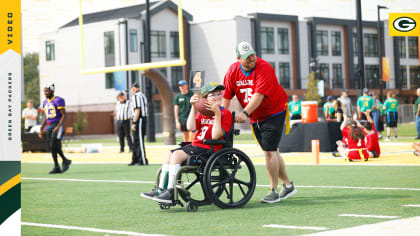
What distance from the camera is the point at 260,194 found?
9086 millimetres

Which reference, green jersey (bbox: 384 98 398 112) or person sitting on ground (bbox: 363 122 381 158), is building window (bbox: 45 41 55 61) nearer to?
green jersey (bbox: 384 98 398 112)

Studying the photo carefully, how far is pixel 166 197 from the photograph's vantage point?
731cm

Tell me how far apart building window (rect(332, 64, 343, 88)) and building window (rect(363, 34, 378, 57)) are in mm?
3877

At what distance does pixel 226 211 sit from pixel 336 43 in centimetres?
6700

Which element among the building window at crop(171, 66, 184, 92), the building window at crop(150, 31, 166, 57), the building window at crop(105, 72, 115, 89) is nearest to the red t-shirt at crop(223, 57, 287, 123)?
the building window at crop(150, 31, 166, 57)

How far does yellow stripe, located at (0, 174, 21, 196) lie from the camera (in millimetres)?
4117

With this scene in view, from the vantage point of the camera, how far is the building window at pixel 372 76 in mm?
75375

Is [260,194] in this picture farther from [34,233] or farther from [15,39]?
[15,39]

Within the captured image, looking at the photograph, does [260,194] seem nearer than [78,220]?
No

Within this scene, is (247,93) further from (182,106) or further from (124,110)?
(124,110)

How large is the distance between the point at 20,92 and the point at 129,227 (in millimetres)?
2535

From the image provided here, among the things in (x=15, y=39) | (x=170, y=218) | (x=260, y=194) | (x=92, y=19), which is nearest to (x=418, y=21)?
(x=260, y=194)

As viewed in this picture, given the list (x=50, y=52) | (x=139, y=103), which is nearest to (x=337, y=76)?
(x=50, y=52)

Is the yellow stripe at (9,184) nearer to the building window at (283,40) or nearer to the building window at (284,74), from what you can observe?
the building window at (284,74)
